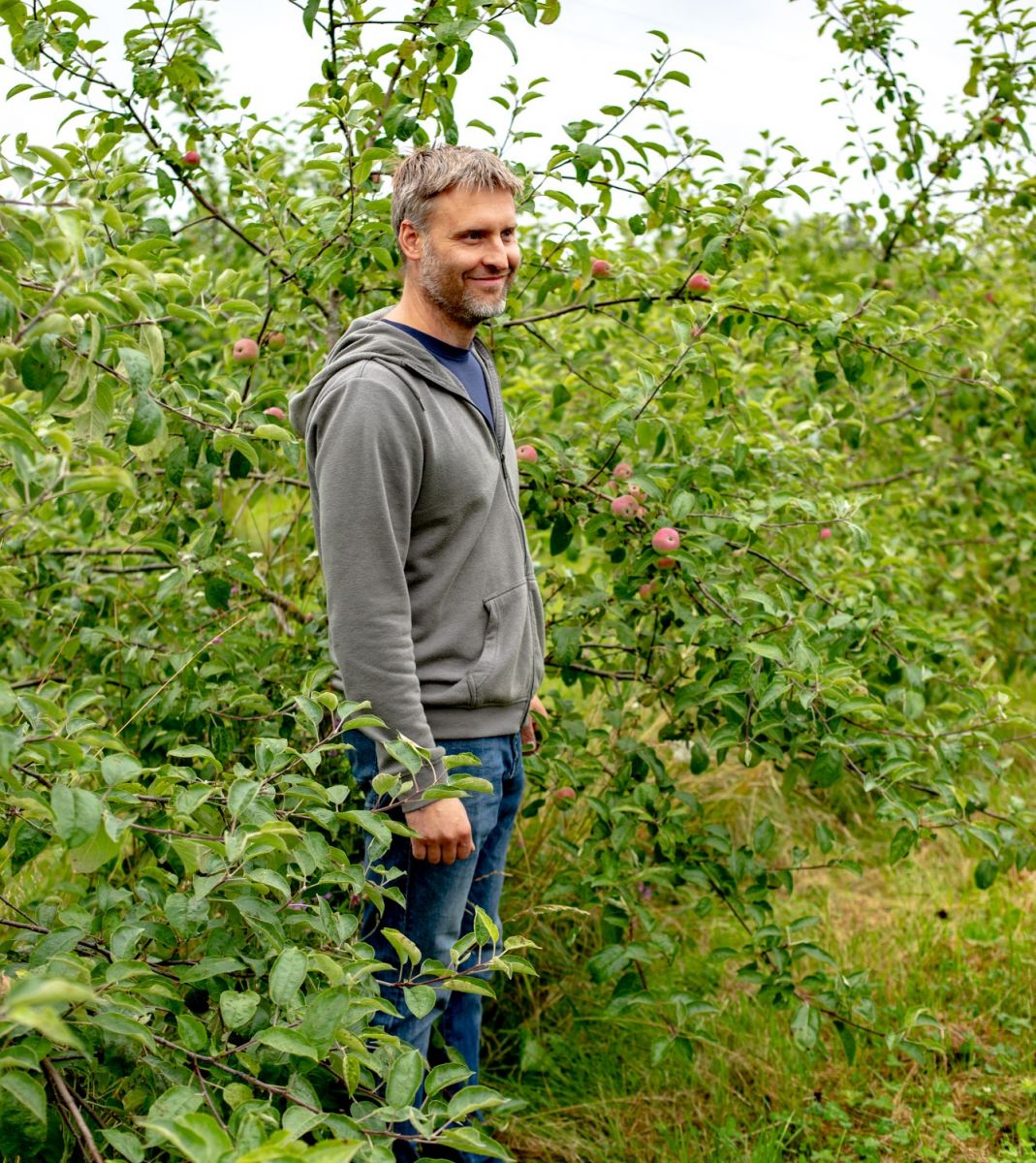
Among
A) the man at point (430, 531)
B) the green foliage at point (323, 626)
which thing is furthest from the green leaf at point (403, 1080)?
the man at point (430, 531)

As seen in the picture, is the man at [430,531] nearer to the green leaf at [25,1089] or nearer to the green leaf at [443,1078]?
the green leaf at [443,1078]

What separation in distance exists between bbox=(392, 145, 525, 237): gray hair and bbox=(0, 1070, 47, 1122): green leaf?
1443mm

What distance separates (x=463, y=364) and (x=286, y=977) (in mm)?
1141

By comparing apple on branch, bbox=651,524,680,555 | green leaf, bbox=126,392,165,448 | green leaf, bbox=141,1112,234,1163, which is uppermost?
green leaf, bbox=126,392,165,448

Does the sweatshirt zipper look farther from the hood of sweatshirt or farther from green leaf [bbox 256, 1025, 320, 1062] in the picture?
green leaf [bbox 256, 1025, 320, 1062]

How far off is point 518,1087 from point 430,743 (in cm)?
117

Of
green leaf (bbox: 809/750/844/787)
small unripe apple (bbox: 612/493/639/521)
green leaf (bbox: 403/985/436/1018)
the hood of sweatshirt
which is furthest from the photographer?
small unripe apple (bbox: 612/493/639/521)

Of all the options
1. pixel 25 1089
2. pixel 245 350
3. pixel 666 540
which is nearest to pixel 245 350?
pixel 245 350

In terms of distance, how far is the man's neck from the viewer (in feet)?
7.05

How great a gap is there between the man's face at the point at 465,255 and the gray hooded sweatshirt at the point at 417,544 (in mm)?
113

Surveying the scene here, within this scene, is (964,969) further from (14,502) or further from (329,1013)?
(14,502)

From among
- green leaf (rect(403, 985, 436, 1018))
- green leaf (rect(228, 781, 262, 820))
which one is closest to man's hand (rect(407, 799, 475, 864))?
green leaf (rect(403, 985, 436, 1018))

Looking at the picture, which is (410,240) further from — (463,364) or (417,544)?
(417,544)

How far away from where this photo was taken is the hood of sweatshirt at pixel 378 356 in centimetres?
203
